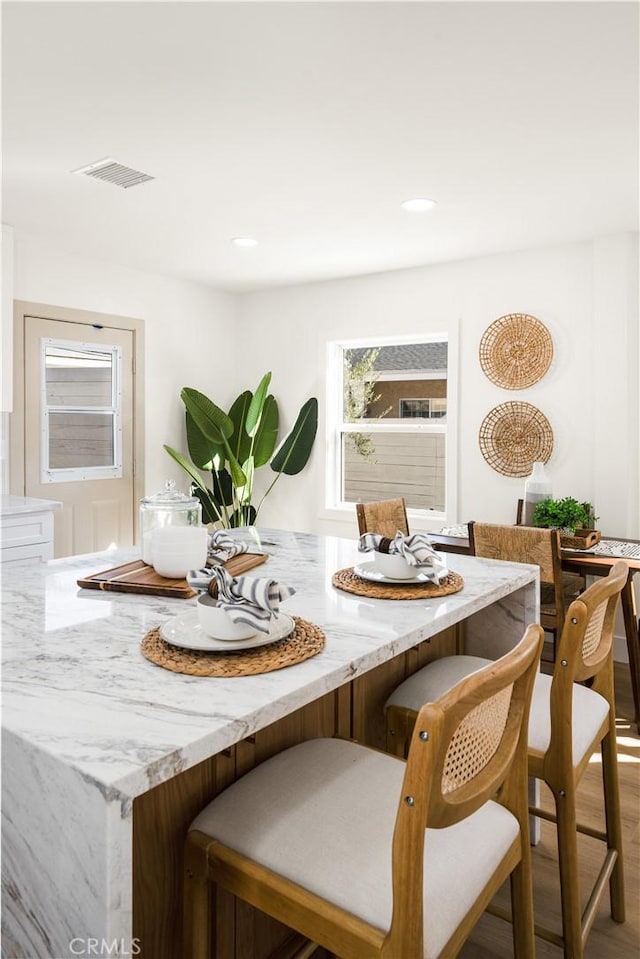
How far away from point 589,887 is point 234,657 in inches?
57.8

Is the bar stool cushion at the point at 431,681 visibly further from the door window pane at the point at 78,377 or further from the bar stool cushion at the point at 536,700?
the door window pane at the point at 78,377

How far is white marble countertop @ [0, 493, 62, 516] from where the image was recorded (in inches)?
138

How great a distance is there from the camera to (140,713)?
97cm

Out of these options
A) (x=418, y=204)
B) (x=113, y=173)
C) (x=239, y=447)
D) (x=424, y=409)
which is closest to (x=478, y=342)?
(x=424, y=409)

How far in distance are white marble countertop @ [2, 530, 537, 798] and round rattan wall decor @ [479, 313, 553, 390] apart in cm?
252

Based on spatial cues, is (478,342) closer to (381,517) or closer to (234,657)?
(381,517)

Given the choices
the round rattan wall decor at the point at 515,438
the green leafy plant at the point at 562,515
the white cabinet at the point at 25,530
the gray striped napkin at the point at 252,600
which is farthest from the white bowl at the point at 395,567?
the round rattan wall decor at the point at 515,438

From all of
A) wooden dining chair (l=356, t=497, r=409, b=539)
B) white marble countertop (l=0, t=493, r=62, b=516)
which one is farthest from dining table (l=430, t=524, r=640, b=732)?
white marble countertop (l=0, t=493, r=62, b=516)

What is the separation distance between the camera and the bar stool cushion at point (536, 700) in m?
1.56

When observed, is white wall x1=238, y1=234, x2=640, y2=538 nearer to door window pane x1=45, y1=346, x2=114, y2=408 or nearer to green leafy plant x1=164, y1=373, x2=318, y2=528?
green leafy plant x1=164, y1=373, x2=318, y2=528

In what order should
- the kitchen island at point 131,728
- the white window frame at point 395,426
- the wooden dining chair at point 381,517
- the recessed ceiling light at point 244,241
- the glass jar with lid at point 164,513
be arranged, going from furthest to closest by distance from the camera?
1. the white window frame at point 395,426
2. the recessed ceiling light at point 244,241
3. the wooden dining chair at point 381,517
4. the glass jar with lid at point 164,513
5. the kitchen island at point 131,728

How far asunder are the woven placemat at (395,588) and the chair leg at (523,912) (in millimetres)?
585

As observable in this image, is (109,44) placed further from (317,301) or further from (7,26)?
(317,301)

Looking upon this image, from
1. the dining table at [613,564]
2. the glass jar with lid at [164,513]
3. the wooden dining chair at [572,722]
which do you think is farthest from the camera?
the dining table at [613,564]
